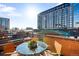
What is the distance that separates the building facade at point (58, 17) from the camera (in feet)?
7.16

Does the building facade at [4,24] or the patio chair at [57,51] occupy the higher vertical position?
the building facade at [4,24]

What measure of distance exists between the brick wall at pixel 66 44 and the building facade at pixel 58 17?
0.17m

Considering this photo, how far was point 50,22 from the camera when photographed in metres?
2.25

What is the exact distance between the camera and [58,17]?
7.30 ft

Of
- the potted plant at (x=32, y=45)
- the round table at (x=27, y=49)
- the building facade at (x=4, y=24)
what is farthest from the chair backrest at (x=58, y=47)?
the building facade at (x=4, y=24)

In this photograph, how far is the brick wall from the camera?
2172 millimetres

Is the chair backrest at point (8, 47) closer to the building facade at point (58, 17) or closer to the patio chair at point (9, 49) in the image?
the patio chair at point (9, 49)

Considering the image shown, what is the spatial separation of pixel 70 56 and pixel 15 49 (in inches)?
30.1

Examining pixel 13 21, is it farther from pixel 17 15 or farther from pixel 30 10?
pixel 30 10

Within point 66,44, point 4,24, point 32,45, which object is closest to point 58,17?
point 66,44

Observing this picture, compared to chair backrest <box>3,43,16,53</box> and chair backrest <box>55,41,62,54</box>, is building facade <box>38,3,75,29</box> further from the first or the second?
chair backrest <box>3,43,16,53</box>

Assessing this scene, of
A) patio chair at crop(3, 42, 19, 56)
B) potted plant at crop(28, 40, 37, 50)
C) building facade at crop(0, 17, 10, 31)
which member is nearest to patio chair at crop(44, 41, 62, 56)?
potted plant at crop(28, 40, 37, 50)

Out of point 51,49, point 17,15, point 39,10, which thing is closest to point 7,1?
point 17,15

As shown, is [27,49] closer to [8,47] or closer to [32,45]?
[32,45]
